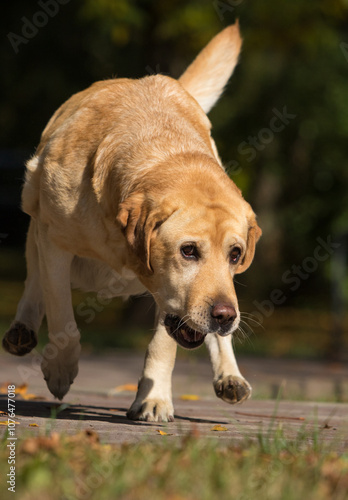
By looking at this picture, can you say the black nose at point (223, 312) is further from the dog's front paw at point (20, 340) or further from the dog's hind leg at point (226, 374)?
the dog's front paw at point (20, 340)

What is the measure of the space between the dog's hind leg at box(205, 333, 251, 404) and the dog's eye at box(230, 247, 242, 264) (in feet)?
2.76

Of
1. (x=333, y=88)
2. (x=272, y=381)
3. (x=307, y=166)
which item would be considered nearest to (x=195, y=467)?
(x=272, y=381)

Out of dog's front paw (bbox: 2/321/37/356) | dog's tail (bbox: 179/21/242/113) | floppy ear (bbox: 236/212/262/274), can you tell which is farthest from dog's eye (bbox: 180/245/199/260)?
dog's tail (bbox: 179/21/242/113)

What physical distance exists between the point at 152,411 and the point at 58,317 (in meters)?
0.79

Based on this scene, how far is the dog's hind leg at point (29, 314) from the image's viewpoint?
541cm

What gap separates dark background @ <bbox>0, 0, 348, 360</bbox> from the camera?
40.6 ft

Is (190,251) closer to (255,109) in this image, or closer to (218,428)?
(218,428)

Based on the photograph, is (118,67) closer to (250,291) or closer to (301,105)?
(301,105)

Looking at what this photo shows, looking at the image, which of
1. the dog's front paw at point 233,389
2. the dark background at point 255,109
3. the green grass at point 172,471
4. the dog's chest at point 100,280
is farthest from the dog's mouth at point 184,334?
the dark background at point 255,109

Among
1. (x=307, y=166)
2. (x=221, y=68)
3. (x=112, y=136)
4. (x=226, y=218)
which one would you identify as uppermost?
(x=307, y=166)

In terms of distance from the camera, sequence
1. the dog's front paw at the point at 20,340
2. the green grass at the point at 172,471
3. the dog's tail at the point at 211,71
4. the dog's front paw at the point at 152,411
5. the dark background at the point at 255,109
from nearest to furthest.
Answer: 1. the green grass at the point at 172,471
2. the dog's front paw at the point at 152,411
3. the dog's front paw at the point at 20,340
4. the dog's tail at the point at 211,71
5. the dark background at the point at 255,109

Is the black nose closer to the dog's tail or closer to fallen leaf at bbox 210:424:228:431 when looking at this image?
fallen leaf at bbox 210:424:228:431

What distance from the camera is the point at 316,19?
488 inches

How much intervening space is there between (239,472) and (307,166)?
1626 cm
